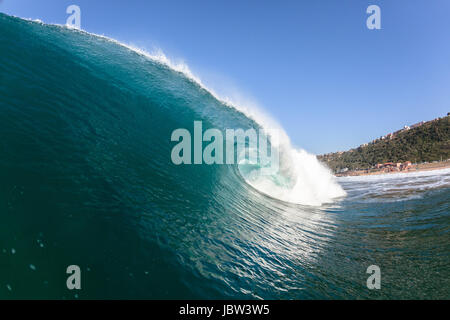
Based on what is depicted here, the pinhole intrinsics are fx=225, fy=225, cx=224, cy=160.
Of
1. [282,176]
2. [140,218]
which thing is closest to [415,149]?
[282,176]

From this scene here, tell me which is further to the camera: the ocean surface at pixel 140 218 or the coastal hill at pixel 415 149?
the coastal hill at pixel 415 149

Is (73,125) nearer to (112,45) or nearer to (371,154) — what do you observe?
(112,45)

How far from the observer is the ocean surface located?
3383 millimetres

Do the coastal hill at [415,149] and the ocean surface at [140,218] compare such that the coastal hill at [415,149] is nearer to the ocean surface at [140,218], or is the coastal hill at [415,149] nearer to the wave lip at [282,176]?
the wave lip at [282,176]

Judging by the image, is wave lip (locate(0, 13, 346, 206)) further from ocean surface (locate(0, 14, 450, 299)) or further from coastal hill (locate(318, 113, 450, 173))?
coastal hill (locate(318, 113, 450, 173))

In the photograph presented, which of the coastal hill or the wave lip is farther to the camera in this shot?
the coastal hill

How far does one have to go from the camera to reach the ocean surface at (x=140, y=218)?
338cm

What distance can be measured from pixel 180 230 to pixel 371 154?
A: 308 feet

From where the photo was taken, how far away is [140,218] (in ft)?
14.8

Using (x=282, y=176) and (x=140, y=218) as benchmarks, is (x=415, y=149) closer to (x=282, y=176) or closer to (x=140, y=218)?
(x=282, y=176)

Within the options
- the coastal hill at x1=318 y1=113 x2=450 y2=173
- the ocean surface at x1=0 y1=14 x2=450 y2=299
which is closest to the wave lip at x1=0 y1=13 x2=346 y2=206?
the ocean surface at x1=0 y1=14 x2=450 y2=299

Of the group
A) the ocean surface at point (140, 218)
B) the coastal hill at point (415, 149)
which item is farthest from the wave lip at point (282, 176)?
the coastal hill at point (415, 149)
